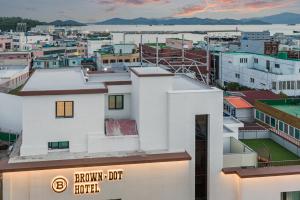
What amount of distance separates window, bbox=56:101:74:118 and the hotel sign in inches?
71.9

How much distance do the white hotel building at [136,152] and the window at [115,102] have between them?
0.90 meters

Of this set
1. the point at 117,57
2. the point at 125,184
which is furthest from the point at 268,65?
the point at 125,184

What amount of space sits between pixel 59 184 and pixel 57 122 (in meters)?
1.87

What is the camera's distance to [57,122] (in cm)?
1337

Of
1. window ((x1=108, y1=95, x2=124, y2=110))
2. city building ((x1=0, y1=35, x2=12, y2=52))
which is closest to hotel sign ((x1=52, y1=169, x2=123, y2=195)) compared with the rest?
window ((x1=108, y1=95, x2=124, y2=110))

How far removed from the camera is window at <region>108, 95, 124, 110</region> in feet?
50.0

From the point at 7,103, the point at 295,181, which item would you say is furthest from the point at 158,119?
the point at 7,103

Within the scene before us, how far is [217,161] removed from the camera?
1404cm

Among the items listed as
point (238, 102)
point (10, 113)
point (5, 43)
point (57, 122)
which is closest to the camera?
point (57, 122)

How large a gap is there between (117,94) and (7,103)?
1093 centimetres

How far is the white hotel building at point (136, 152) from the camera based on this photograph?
12.9 meters

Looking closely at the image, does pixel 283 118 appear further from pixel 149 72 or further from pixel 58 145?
pixel 58 145

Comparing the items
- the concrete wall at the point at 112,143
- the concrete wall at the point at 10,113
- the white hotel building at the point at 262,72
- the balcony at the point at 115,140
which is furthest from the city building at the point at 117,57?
the concrete wall at the point at 112,143

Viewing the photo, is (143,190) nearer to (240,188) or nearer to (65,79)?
(240,188)
